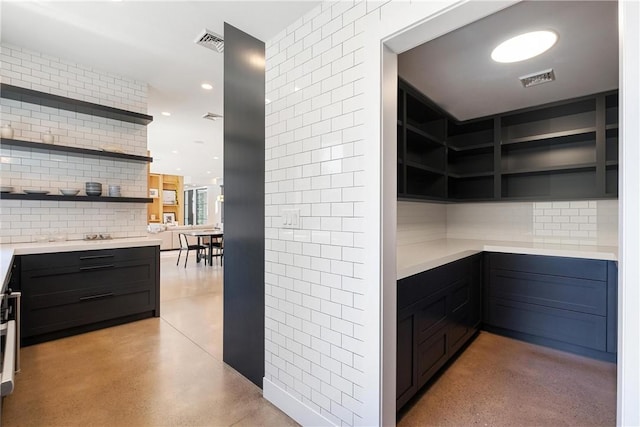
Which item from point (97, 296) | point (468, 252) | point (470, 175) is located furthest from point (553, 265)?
point (97, 296)

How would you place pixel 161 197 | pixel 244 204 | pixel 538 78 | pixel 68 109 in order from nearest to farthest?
1. pixel 244 204
2. pixel 538 78
3. pixel 68 109
4. pixel 161 197

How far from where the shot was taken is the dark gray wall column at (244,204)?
210cm

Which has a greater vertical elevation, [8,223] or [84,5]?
[84,5]

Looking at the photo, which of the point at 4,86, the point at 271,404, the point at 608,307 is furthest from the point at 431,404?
the point at 4,86

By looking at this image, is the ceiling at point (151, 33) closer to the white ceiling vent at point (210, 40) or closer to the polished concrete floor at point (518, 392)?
the white ceiling vent at point (210, 40)

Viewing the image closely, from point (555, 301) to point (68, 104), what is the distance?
5293mm

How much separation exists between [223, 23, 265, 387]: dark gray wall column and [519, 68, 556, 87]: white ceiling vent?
2308 millimetres

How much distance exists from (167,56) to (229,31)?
3.80ft

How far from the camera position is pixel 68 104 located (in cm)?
308

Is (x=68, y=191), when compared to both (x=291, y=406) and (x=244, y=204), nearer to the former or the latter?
(x=244, y=204)

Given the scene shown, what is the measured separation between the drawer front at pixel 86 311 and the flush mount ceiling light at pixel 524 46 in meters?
4.25

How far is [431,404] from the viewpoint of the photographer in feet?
6.17

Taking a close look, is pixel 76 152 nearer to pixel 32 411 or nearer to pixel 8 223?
pixel 8 223

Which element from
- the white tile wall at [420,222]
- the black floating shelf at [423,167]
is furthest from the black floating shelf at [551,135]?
the white tile wall at [420,222]
